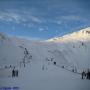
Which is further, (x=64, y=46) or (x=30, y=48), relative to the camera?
(x=64, y=46)

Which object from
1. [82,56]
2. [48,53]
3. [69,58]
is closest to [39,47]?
[48,53]

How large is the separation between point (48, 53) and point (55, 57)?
138 cm

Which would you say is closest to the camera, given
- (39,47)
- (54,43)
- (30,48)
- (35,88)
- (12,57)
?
(35,88)

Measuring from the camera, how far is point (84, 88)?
4.89 meters

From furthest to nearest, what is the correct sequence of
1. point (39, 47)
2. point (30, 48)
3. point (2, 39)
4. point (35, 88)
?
point (39, 47) < point (30, 48) < point (2, 39) < point (35, 88)

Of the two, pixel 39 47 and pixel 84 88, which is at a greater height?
pixel 39 47

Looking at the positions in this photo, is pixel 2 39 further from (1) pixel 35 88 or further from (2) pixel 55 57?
(1) pixel 35 88

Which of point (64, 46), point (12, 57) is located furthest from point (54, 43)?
point (12, 57)

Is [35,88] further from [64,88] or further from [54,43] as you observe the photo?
[54,43]

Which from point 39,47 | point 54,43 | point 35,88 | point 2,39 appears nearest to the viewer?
point 35,88

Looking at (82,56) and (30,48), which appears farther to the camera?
(30,48)

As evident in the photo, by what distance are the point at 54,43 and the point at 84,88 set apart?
97.3 ft

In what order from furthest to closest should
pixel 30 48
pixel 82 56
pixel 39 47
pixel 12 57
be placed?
1. pixel 39 47
2. pixel 30 48
3. pixel 82 56
4. pixel 12 57

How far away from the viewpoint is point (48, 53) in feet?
96.2
